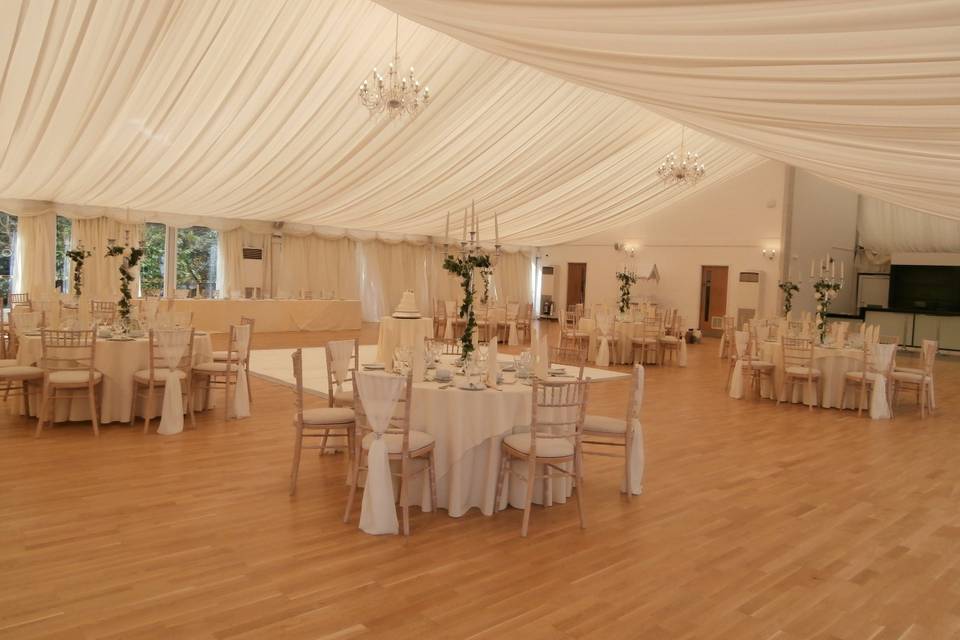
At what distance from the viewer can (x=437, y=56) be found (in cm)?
866

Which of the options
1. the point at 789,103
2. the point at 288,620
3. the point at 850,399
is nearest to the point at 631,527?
the point at 288,620

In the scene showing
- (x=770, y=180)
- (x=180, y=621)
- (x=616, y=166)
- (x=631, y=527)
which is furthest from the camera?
(x=770, y=180)

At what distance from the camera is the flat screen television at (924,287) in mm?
18219

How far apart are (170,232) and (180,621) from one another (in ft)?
46.3

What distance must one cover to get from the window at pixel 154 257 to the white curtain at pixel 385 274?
16.3 feet

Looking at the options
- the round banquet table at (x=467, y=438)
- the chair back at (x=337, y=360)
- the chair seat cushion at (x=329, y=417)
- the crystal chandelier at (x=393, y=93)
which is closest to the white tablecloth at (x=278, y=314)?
the crystal chandelier at (x=393, y=93)

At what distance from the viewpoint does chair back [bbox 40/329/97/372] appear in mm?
6145

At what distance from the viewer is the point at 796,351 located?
30.1 feet

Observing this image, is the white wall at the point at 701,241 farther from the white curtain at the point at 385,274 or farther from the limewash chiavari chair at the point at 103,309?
the limewash chiavari chair at the point at 103,309

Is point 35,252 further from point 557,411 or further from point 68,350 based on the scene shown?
point 557,411

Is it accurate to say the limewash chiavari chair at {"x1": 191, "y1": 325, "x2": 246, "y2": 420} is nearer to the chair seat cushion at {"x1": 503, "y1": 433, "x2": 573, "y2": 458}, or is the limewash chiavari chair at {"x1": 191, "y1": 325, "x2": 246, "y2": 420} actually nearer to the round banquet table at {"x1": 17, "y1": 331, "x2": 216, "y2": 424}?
the round banquet table at {"x1": 17, "y1": 331, "x2": 216, "y2": 424}

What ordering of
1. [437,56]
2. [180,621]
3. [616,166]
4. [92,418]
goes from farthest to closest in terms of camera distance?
[616,166] → [437,56] → [92,418] → [180,621]

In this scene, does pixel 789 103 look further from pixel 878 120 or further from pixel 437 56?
pixel 437 56

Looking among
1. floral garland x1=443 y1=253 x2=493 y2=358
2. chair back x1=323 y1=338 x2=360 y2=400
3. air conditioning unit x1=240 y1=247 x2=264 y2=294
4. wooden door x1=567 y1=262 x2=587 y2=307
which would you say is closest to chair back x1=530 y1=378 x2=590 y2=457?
floral garland x1=443 y1=253 x2=493 y2=358
